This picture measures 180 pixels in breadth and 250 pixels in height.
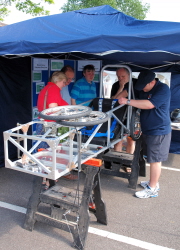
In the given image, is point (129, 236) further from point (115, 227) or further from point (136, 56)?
point (136, 56)

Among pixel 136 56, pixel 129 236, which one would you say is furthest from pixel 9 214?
pixel 136 56

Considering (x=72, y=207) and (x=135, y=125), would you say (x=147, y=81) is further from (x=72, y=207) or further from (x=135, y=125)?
(x=72, y=207)

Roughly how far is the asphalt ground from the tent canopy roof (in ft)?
6.53

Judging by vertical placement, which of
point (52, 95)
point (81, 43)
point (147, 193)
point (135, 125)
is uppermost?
point (81, 43)

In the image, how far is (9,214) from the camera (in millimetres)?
3281

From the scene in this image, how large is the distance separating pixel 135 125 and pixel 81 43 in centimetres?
147

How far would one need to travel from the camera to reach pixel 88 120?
2.74 metres

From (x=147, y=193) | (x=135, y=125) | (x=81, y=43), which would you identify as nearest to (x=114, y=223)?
(x=147, y=193)

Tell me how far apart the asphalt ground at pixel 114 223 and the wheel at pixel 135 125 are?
0.85 metres

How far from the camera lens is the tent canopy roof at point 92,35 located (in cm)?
280

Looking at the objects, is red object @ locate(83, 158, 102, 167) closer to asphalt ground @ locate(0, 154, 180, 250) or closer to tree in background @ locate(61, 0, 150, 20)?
asphalt ground @ locate(0, 154, 180, 250)

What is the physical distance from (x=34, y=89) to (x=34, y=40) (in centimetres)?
164

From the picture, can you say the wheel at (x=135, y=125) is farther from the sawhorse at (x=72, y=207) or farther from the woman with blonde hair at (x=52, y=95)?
the sawhorse at (x=72, y=207)

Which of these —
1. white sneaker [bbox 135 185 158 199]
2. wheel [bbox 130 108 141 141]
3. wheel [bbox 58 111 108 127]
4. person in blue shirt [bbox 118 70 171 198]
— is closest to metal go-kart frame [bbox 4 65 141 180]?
wheel [bbox 58 111 108 127]
